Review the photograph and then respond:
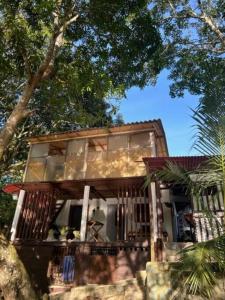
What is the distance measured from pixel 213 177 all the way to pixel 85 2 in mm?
8342

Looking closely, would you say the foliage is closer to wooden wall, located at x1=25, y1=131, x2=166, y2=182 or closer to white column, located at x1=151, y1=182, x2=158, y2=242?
white column, located at x1=151, y1=182, x2=158, y2=242

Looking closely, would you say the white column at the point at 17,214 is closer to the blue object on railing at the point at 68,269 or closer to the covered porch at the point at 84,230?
the covered porch at the point at 84,230

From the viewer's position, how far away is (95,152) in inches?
514

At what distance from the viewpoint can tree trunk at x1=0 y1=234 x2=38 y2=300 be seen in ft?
17.2

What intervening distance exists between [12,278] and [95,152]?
26.8 ft

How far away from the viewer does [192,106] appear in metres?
4.02

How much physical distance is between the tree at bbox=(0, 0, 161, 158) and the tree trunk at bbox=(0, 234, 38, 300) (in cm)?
308

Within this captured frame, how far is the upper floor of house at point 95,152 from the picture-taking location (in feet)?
39.3

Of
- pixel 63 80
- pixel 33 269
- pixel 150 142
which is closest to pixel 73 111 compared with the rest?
pixel 63 80

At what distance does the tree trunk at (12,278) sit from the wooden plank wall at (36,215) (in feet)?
19.7

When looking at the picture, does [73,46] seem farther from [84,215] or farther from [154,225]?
[154,225]

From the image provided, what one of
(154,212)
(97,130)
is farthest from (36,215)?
(154,212)

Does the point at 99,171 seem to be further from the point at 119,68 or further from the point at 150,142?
the point at 119,68

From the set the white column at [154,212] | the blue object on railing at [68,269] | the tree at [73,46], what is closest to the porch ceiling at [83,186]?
the white column at [154,212]
